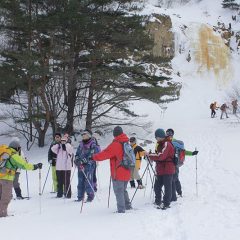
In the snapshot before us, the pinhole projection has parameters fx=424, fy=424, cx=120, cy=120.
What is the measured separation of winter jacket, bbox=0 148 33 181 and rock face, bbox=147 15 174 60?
33120 mm

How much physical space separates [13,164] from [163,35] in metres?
34.7

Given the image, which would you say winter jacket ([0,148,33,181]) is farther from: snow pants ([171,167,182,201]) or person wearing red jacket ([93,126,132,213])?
snow pants ([171,167,182,201])

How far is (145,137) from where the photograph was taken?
78.5 feet

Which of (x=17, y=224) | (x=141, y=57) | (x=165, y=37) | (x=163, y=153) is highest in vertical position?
(x=165, y=37)

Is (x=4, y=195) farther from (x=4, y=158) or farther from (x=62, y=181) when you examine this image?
(x=62, y=181)

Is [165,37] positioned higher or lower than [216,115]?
higher

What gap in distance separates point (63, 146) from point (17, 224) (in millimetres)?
3713

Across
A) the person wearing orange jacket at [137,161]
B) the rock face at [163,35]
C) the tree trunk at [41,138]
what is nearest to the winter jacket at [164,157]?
the person wearing orange jacket at [137,161]

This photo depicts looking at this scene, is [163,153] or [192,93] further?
[192,93]

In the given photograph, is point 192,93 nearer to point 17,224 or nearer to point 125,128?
point 125,128

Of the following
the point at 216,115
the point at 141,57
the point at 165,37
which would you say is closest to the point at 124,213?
the point at 141,57

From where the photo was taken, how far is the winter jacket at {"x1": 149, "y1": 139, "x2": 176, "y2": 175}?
28.8 feet

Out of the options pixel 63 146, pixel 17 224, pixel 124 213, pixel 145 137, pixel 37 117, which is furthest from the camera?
pixel 145 137

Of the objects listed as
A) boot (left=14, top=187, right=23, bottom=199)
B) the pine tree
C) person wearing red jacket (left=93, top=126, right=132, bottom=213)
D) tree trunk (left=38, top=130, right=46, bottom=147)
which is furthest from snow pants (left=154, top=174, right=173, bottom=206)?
the pine tree
